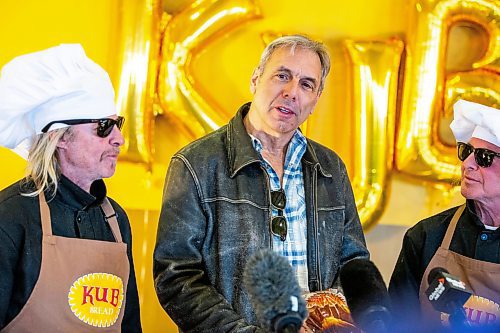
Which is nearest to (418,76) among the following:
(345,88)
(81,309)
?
(345,88)

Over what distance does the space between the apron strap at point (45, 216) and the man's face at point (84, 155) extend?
142 millimetres

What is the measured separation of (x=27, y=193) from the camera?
2584 millimetres

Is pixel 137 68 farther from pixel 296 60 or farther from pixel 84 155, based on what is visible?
pixel 84 155

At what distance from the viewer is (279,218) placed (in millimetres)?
2859

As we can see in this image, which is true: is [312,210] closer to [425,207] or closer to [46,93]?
[46,93]

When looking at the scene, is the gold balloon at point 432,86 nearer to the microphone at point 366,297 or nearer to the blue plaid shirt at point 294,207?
the blue plaid shirt at point 294,207

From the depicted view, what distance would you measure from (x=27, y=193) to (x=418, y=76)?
7.06ft

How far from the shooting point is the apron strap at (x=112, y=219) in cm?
280

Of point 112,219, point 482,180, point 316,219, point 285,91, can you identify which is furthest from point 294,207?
point 482,180

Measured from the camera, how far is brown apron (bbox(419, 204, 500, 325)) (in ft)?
9.91

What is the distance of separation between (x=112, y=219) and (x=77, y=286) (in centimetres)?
28

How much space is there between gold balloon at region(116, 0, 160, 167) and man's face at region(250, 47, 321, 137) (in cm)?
97

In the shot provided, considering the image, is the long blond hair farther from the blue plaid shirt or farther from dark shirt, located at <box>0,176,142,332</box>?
the blue plaid shirt

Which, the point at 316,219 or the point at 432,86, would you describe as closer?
the point at 316,219
